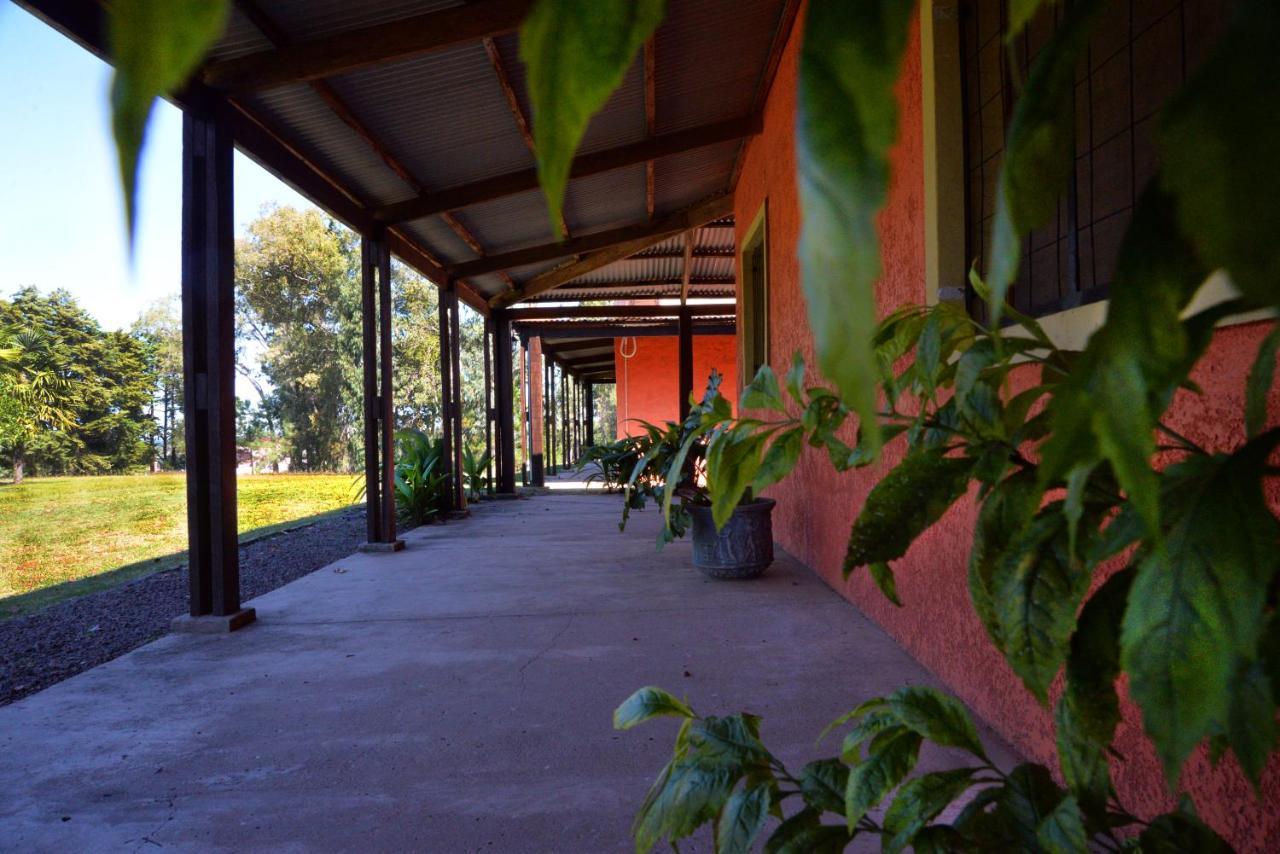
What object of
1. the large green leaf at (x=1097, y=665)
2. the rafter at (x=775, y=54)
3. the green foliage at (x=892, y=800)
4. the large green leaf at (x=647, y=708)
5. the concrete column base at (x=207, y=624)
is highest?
the rafter at (x=775, y=54)

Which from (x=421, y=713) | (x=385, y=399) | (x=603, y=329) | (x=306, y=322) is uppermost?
(x=306, y=322)

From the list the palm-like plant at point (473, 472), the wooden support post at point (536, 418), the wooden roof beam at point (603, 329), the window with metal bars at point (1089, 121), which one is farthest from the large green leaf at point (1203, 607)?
the wooden support post at point (536, 418)

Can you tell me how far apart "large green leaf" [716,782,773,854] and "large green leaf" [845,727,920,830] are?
0.25 ft

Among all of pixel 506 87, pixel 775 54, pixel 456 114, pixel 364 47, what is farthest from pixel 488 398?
pixel 364 47

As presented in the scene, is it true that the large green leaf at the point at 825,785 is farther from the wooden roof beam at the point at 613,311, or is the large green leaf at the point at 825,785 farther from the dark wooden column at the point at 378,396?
the wooden roof beam at the point at 613,311

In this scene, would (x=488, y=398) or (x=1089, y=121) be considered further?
(x=488, y=398)

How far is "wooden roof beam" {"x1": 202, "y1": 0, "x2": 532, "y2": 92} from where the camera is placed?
11.1 feet

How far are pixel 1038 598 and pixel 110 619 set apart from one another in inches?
193

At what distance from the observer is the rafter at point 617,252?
8.02 metres

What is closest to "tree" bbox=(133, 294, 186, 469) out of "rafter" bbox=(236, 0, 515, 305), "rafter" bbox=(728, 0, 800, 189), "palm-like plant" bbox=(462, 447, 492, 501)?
"palm-like plant" bbox=(462, 447, 492, 501)

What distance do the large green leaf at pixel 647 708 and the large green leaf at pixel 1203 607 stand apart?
20.1 inches

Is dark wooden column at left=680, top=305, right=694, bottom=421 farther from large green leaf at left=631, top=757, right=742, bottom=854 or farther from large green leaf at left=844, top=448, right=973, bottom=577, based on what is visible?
large green leaf at left=844, top=448, right=973, bottom=577

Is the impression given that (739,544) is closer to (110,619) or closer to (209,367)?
(209,367)

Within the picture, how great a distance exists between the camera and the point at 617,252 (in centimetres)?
887
